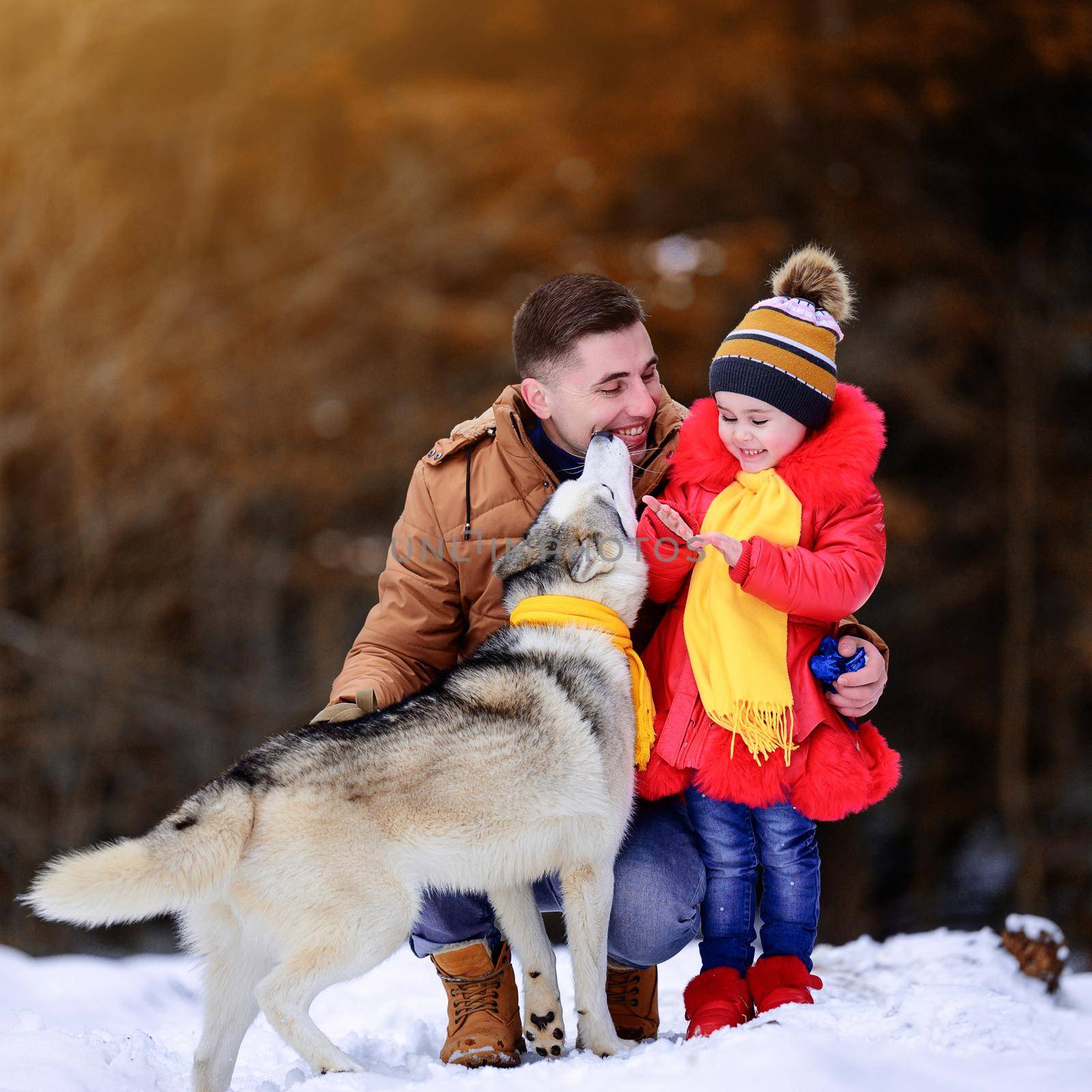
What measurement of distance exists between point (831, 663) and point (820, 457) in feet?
1.76

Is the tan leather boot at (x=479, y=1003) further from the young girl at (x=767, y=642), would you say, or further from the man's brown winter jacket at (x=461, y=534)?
the man's brown winter jacket at (x=461, y=534)

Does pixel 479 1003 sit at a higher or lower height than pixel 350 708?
lower

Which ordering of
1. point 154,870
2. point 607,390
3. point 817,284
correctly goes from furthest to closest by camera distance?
point 607,390, point 817,284, point 154,870

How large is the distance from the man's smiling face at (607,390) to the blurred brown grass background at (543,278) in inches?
178

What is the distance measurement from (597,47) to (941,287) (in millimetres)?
3252

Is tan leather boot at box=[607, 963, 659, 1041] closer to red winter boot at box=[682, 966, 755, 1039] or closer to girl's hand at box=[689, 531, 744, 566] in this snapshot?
red winter boot at box=[682, 966, 755, 1039]

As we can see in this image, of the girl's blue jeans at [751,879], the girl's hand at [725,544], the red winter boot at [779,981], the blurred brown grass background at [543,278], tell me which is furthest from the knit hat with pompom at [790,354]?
the blurred brown grass background at [543,278]

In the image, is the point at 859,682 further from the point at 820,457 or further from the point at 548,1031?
the point at 548,1031

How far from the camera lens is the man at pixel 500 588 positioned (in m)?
2.99

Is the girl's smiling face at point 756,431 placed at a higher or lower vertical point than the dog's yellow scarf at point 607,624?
higher

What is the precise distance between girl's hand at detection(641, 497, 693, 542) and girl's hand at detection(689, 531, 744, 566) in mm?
60

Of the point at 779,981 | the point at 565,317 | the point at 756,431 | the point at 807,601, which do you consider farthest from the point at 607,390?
the point at 779,981

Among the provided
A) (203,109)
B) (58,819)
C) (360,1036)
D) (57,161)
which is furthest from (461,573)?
(203,109)

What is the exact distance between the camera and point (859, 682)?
9.48 feet
